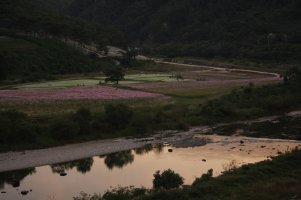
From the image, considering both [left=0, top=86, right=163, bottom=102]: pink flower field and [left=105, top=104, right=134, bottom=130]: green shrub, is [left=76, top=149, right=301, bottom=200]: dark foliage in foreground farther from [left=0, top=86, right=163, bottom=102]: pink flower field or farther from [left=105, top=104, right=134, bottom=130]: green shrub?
[left=0, top=86, right=163, bottom=102]: pink flower field

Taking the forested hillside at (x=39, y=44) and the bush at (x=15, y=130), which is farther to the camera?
the forested hillside at (x=39, y=44)

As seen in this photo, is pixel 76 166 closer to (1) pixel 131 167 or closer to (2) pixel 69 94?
(1) pixel 131 167

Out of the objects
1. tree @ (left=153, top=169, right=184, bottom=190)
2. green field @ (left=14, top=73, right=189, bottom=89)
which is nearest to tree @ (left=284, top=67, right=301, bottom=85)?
green field @ (left=14, top=73, right=189, bottom=89)

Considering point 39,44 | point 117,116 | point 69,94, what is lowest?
point 117,116

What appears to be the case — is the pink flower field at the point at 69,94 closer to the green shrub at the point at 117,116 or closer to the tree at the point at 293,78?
the green shrub at the point at 117,116

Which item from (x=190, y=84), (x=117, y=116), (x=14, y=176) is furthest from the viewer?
(x=190, y=84)

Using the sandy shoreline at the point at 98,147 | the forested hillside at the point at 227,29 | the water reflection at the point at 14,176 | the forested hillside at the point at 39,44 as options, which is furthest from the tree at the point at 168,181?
the forested hillside at the point at 227,29

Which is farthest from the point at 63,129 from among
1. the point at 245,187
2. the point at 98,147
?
the point at 245,187
